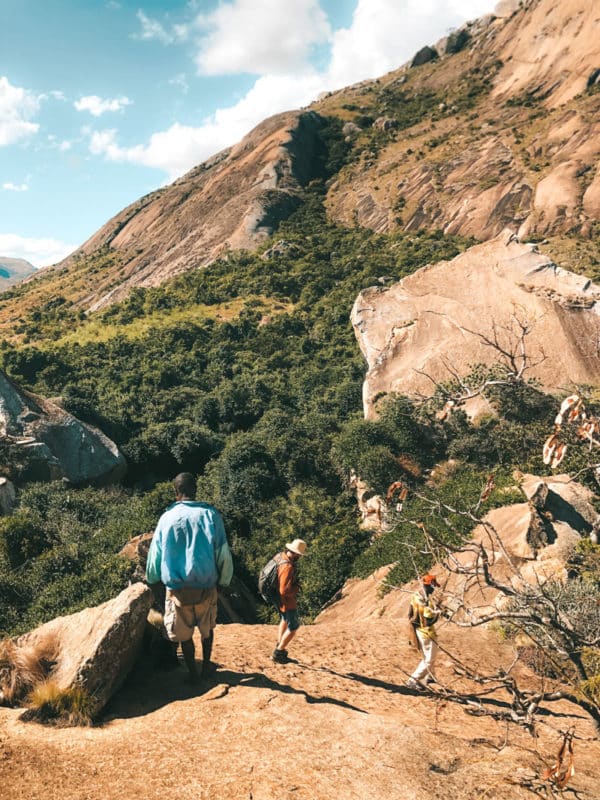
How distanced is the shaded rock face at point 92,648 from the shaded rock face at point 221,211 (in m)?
52.5

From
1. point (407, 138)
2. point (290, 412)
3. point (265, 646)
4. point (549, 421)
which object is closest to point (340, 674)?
point (265, 646)

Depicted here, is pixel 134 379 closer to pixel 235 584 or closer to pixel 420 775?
pixel 235 584

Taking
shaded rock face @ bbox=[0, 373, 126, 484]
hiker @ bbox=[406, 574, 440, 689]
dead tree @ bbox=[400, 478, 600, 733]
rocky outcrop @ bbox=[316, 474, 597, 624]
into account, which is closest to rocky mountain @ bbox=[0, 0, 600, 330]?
rocky outcrop @ bbox=[316, 474, 597, 624]

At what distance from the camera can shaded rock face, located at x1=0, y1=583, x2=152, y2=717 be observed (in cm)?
482

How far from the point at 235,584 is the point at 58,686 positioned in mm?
9953

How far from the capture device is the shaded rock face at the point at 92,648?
4.82m

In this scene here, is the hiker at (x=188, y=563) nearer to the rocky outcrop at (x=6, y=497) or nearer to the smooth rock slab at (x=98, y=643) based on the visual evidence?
the smooth rock slab at (x=98, y=643)

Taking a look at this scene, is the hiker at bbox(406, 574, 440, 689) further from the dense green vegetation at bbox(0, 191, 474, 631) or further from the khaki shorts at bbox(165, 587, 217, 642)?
the dense green vegetation at bbox(0, 191, 474, 631)

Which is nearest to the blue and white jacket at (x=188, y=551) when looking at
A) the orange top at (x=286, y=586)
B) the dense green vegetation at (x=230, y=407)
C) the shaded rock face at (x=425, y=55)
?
the orange top at (x=286, y=586)

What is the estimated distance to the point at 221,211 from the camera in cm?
6297

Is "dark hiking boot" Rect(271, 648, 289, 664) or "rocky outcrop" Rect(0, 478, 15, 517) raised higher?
"dark hiking boot" Rect(271, 648, 289, 664)

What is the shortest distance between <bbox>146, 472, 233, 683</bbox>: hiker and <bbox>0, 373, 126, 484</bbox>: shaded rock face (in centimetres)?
1894

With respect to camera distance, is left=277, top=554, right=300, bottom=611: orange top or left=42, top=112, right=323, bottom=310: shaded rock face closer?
left=277, top=554, right=300, bottom=611: orange top

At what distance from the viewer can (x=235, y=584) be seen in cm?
1438
